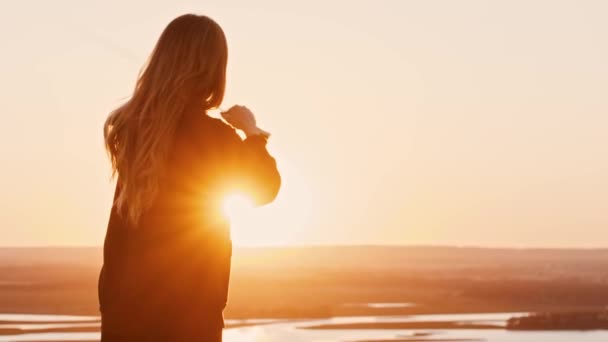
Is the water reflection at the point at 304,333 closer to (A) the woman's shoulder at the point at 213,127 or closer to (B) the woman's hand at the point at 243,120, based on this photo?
(B) the woman's hand at the point at 243,120

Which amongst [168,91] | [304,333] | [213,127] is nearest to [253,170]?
[213,127]

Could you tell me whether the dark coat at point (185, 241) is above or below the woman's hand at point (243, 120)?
below

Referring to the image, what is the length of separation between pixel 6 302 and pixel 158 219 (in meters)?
45.5

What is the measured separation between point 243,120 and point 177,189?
1.38ft

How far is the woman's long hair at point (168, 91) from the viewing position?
516 cm

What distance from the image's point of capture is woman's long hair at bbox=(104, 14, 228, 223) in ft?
16.9

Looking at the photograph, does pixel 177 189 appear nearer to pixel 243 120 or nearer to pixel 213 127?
A: pixel 213 127

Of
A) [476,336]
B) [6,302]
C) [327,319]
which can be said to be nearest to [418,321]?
[327,319]

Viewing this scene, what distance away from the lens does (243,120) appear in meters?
5.32

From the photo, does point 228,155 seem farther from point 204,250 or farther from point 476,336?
point 476,336

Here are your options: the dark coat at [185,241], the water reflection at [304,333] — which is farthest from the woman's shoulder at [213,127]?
the water reflection at [304,333]

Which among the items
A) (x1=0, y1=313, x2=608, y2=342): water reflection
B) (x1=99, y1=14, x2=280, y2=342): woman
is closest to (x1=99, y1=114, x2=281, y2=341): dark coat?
(x1=99, y1=14, x2=280, y2=342): woman

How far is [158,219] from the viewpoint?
511cm

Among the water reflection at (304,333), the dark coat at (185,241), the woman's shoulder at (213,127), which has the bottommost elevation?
the dark coat at (185,241)
